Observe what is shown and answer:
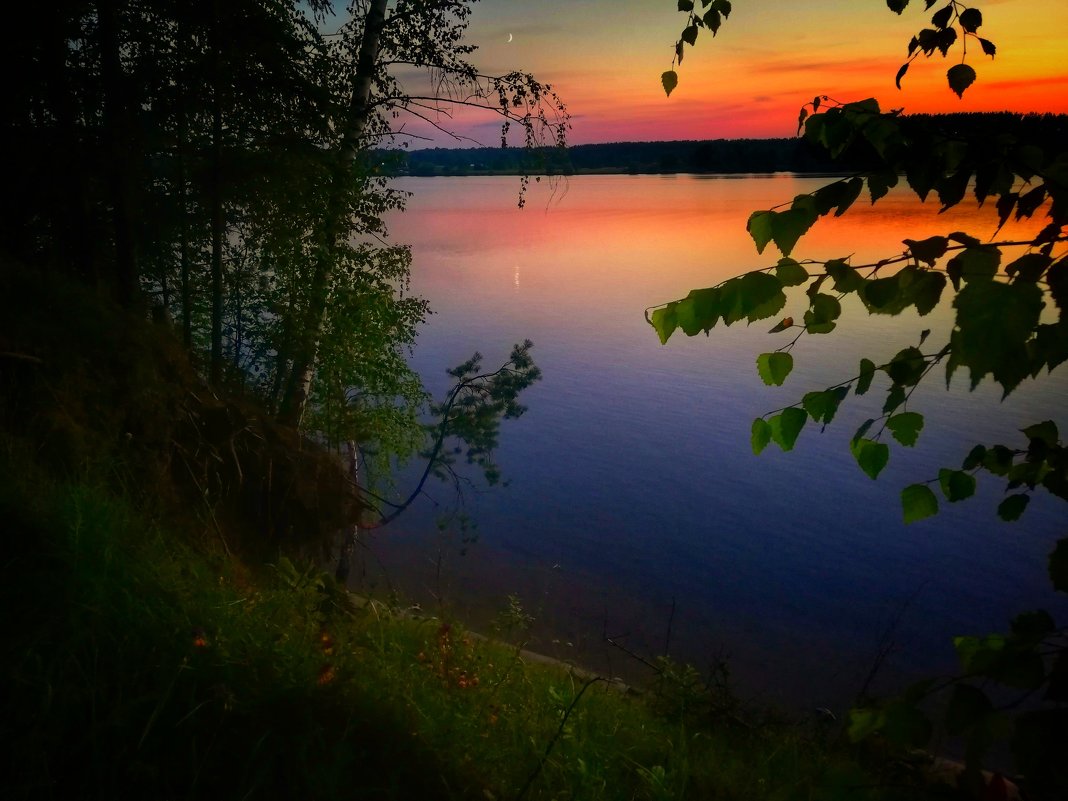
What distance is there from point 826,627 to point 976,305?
13271 millimetres

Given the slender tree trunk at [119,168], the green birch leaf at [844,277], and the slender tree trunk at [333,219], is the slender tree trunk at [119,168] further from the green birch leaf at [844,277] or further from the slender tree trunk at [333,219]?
the green birch leaf at [844,277]

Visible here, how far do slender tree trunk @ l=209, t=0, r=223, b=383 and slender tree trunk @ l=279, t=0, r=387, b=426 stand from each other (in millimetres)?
1460

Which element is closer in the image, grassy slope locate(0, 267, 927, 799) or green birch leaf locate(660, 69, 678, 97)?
green birch leaf locate(660, 69, 678, 97)

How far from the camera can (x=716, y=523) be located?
664 inches

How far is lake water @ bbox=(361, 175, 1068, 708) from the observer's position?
12.3 metres

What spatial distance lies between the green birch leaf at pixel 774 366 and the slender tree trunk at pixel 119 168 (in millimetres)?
8674

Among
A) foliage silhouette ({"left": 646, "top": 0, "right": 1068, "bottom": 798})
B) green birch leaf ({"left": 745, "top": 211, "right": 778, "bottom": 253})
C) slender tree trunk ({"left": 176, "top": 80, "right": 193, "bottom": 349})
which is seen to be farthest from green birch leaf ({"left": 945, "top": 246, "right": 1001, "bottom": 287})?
slender tree trunk ({"left": 176, "top": 80, "right": 193, "bottom": 349})

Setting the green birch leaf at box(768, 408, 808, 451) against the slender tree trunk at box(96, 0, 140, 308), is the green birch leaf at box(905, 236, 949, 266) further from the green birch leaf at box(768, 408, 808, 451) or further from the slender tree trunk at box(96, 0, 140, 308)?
the slender tree trunk at box(96, 0, 140, 308)

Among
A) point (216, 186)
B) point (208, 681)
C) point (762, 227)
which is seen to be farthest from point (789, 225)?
point (216, 186)

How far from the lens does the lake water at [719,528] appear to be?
12320 millimetres

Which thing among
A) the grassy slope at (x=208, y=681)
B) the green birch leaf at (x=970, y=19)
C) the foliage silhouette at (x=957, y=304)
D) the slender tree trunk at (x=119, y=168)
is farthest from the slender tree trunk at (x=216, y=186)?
the green birch leaf at (x=970, y=19)

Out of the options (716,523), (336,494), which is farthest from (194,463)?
(716,523)

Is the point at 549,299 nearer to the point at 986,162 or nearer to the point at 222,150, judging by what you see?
the point at 222,150

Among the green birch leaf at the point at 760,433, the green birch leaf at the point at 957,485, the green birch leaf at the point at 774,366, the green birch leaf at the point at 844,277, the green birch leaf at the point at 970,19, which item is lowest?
the green birch leaf at the point at 957,485
